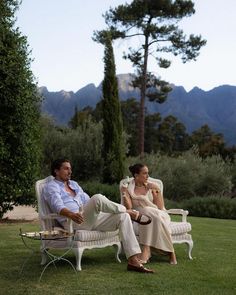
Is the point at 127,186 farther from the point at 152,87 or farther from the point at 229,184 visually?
the point at 152,87

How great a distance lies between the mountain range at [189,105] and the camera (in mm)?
81412

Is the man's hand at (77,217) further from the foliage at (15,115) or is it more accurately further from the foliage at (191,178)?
the foliage at (191,178)

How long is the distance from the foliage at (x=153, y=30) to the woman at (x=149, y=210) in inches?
761

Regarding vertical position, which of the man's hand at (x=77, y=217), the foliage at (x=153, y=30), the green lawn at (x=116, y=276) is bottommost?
the green lawn at (x=116, y=276)

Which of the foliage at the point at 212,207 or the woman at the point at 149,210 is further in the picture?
the foliage at the point at 212,207

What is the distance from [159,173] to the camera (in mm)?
19531

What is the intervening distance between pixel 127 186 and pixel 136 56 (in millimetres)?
22339

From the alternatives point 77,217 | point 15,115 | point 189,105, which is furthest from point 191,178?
point 189,105

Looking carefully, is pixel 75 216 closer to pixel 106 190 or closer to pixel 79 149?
pixel 106 190

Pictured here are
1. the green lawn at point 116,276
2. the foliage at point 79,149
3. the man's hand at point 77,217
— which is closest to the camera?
the green lawn at point 116,276

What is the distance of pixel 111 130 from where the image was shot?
18453 millimetres

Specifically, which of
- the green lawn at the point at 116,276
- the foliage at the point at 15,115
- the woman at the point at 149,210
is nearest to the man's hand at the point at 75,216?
the green lawn at the point at 116,276

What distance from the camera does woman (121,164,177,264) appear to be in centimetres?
638

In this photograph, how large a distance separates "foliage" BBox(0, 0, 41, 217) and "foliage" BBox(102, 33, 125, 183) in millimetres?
7000
